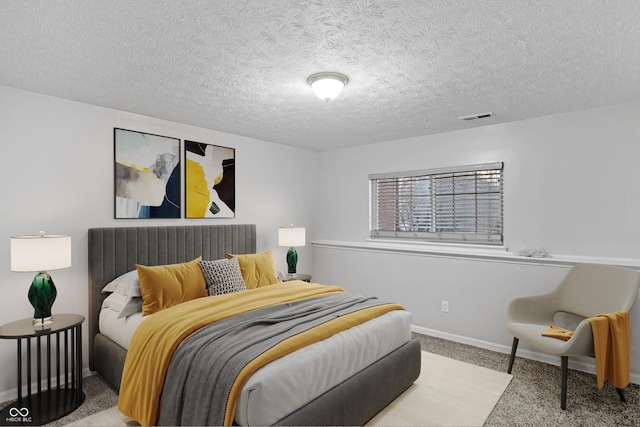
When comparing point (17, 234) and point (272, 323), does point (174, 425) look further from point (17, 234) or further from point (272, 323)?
point (17, 234)

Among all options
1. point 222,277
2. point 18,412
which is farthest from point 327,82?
point 18,412

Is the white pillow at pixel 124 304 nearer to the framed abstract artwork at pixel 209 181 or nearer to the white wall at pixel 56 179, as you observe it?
the white wall at pixel 56 179

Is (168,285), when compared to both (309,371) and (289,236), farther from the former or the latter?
(289,236)

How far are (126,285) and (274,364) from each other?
1730 mm

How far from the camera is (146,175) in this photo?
3.52 metres

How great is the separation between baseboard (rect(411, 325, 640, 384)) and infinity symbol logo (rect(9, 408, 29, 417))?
12.2 feet

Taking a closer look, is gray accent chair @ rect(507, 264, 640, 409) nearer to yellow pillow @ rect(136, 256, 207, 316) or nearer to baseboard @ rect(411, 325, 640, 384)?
baseboard @ rect(411, 325, 640, 384)

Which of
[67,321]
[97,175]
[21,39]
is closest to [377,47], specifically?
[21,39]

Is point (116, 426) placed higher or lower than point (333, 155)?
lower

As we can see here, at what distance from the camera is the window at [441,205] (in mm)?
3980

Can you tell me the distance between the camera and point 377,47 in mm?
2096

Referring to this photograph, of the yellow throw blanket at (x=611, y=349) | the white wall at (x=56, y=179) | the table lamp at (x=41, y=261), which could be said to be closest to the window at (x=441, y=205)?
the yellow throw blanket at (x=611, y=349)

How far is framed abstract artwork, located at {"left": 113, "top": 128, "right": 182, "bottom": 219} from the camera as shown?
3348mm

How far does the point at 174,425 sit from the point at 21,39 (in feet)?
7.70
